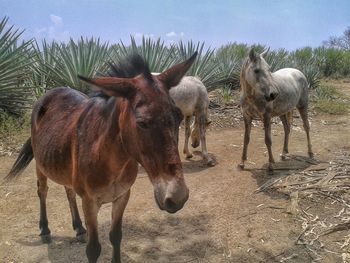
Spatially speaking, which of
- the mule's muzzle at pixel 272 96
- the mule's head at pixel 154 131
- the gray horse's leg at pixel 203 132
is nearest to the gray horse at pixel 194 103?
the gray horse's leg at pixel 203 132

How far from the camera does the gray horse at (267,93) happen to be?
18.3ft

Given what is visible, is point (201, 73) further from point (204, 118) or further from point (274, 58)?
point (274, 58)

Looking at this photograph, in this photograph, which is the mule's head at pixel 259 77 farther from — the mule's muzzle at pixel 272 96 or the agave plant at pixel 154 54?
the agave plant at pixel 154 54

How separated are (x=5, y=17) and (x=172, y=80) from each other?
751 cm

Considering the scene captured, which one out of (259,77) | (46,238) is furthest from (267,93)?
(46,238)

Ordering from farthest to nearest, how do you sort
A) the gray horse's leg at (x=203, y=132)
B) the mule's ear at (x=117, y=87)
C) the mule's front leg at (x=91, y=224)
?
1. the gray horse's leg at (x=203, y=132)
2. the mule's front leg at (x=91, y=224)
3. the mule's ear at (x=117, y=87)

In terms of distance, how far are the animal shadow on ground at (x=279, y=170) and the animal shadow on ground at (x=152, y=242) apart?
137 centimetres

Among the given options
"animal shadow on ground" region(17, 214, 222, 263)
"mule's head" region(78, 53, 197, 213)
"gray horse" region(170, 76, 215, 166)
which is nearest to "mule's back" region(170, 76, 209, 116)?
"gray horse" region(170, 76, 215, 166)

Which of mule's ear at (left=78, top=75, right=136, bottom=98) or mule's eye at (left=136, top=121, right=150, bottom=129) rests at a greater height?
mule's ear at (left=78, top=75, right=136, bottom=98)

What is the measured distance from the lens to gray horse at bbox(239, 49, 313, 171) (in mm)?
5570

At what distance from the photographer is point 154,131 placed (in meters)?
2.04

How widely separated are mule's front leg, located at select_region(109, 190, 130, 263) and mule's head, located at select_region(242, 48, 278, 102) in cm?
316

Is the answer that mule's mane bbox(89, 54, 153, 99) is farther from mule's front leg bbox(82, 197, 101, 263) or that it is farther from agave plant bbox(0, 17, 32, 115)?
agave plant bbox(0, 17, 32, 115)

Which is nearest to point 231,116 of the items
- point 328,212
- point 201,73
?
point 201,73
